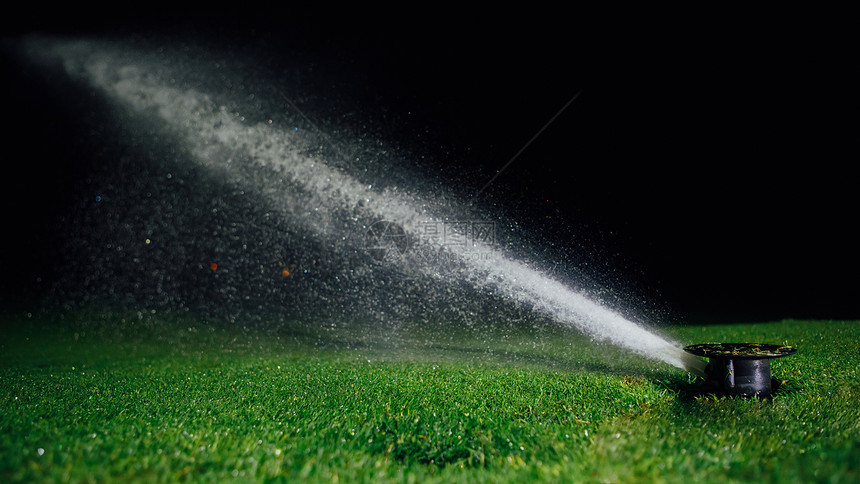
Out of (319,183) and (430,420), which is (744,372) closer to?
(430,420)

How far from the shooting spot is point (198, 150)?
15.3 meters

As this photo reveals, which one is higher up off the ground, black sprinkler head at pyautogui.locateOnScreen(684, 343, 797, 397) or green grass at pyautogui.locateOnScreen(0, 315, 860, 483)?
black sprinkler head at pyautogui.locateOnScreen(684, 343, 797, 397)

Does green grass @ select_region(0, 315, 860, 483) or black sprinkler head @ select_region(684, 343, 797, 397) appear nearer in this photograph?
green grass @ select_region(0, 315, 860, 483)

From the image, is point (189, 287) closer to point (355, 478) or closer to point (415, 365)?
point (415, 365)

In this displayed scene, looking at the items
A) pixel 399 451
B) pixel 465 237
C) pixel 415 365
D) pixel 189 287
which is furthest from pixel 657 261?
pixel 189 287

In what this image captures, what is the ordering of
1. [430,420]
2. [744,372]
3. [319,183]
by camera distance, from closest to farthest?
[430,420] → [744,372] → [319,183]

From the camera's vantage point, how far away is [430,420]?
12.4 feet

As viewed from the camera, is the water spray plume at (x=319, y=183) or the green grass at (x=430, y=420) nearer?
the green grass at (x=430, y=420)

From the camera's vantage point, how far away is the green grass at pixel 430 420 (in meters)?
2.57

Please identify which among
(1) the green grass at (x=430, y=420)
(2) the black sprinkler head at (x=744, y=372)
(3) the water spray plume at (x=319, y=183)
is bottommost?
(1) the green grass at (x=430, y=420)

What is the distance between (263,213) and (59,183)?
362 inches

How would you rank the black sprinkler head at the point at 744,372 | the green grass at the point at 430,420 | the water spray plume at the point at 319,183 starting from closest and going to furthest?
the green grass at the point at 430,420
the black sprinkler head at the point at 744,372
the water spray plume at the point at 319,183

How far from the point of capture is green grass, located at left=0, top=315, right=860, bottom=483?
2568 millimetres

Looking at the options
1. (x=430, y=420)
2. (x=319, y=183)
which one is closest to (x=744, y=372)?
(x=430, y=420)
